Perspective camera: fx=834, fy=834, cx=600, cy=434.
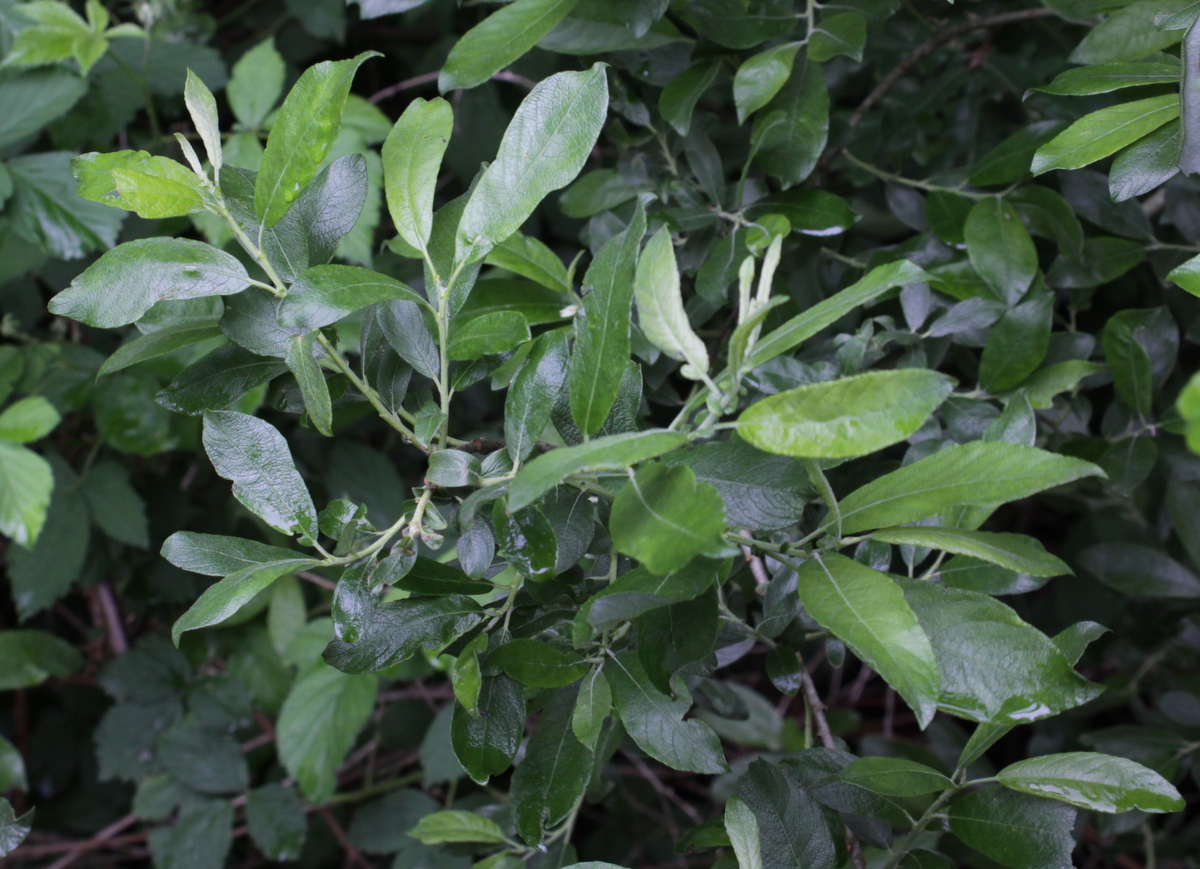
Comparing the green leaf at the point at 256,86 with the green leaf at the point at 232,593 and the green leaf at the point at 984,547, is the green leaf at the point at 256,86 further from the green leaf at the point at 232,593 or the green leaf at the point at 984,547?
the green leaf at the point at 984,547

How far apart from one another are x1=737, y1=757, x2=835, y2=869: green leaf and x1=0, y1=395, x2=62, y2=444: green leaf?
35.3 inches

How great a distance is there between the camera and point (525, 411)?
48 centimetres

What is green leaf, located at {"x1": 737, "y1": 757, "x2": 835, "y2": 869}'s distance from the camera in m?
0.55

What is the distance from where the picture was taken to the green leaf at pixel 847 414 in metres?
0.36

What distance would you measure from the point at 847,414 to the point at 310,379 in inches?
11.3

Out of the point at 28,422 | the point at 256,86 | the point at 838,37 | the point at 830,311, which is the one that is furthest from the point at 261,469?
the point at 256,86

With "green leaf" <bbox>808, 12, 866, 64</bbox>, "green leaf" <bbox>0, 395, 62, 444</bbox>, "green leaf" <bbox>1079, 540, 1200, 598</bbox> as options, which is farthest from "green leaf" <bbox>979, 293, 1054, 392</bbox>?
"green leaf" <bbox>0, 395, 62, 444</bbox>

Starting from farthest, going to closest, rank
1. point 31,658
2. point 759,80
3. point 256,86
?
point 31,658
point 256,86
point 759,80

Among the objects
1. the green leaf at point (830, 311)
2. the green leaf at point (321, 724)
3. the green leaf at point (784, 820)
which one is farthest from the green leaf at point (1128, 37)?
the green leaf at point (321, 724)

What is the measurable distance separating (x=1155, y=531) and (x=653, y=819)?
0.90 meters

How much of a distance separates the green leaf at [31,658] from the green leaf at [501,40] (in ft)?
3.65

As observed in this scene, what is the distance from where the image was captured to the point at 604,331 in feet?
1.47

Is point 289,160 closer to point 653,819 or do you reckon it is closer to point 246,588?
point 246,588

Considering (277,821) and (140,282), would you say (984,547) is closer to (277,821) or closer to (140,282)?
(140,282)
